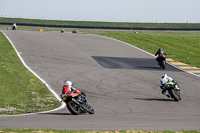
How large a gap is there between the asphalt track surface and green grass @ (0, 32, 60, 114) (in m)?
1.03

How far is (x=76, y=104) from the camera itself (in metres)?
15.5

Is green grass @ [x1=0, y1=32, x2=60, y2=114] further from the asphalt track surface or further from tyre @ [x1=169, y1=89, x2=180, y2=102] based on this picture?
tyre @ [x1=169, y1=89, x2=180, y2=102]

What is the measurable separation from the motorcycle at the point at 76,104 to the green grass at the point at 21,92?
1.88m

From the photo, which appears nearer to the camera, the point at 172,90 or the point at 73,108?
the point at 73,108

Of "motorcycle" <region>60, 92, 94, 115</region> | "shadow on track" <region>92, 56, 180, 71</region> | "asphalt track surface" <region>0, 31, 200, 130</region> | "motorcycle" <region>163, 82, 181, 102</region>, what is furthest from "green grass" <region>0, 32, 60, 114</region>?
"shadow on track" <region>92, 56, 180, 71</region>

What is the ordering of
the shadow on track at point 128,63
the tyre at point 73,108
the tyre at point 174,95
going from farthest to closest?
1. the shadow on track at point 128,63
2. the tyre at point 174,95
3. the tyre at point 73,108

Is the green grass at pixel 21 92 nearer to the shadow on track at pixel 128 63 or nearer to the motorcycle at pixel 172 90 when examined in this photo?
the motorcycle at pixel 172 90

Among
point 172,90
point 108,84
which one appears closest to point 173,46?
point 108,84

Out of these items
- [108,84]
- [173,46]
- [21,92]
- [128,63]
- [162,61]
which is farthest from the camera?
[173,46]

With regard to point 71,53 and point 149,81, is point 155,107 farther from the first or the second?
point 71,53

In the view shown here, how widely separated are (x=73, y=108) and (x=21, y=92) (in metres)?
5.48

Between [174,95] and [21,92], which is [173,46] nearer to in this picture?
[174,95]

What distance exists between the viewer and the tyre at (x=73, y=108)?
1528 centimetres

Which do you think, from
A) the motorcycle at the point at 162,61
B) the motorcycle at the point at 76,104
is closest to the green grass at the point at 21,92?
the motorcycle at the point at 76,104
